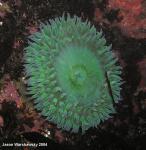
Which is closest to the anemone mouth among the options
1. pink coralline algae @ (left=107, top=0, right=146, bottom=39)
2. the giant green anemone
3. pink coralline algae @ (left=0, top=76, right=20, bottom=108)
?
the giant green anemone

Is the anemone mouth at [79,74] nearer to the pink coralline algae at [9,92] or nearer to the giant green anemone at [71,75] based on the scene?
the giant green anemone at [71,75]

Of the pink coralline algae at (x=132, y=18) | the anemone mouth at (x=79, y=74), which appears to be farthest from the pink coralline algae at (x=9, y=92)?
the pink coralline algae at (x=132, y=18)

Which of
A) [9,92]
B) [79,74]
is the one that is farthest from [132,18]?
[9,92]

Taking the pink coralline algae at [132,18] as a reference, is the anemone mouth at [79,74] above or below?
below

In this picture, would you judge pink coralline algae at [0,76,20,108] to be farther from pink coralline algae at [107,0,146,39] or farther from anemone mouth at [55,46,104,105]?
pink coralline algae at [107,0,146,39]

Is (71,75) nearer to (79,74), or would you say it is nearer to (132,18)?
(79,74)

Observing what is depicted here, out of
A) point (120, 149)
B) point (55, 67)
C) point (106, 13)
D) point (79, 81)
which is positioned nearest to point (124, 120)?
point (120, 149)

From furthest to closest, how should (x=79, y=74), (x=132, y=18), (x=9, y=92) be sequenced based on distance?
(x=132, y=18) < (x=9, y=92) < (x=79, y=74)

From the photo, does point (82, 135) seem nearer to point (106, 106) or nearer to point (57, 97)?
point (106, 106)
